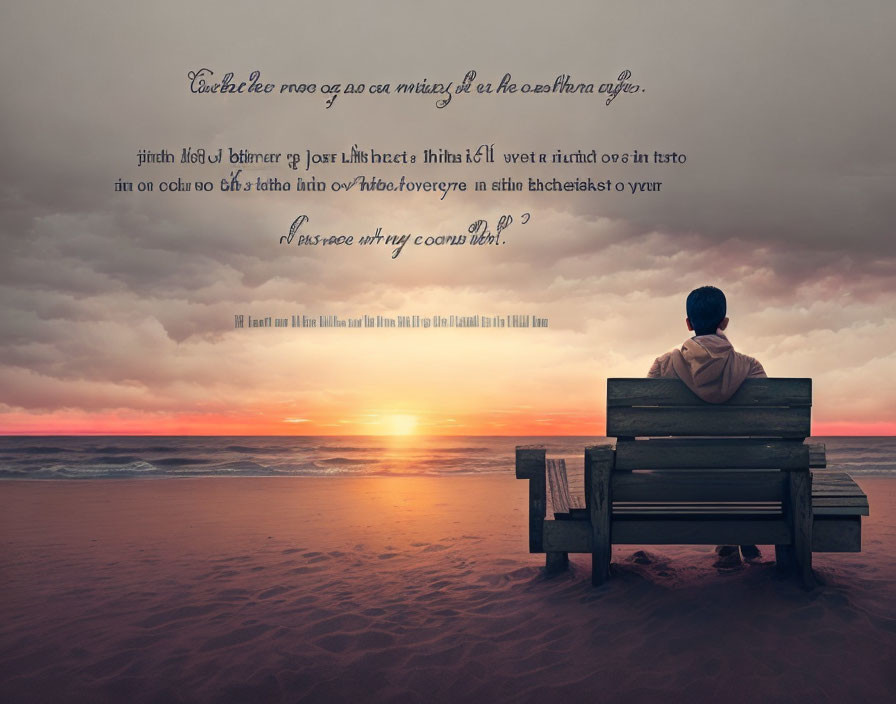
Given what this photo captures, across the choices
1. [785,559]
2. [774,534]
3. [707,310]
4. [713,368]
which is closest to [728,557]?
[785,559]

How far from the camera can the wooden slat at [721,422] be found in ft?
12.8

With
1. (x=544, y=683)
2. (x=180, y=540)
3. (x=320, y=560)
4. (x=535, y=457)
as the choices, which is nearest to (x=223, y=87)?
(x=180, y=540)

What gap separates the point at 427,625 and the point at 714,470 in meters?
2.17

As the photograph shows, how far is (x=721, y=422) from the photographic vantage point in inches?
154

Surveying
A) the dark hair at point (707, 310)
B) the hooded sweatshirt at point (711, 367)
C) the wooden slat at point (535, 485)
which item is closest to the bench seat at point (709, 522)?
the wooden slat at point (535, 485)

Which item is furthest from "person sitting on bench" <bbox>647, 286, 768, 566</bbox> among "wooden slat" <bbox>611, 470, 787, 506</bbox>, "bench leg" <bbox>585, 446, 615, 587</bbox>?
"bench leg" <bbox>585, 446, 615, 587</bbox>

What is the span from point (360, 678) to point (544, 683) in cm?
98

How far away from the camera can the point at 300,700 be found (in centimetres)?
302

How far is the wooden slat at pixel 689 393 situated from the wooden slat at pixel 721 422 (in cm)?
5

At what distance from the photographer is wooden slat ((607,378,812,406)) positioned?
3.89 m

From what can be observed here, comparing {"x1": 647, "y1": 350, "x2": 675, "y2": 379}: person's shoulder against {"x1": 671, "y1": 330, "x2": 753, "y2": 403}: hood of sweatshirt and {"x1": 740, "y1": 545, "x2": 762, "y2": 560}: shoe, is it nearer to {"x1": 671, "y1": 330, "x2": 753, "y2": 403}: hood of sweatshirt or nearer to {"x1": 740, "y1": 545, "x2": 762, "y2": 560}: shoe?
{"x1": 671, "y1": 330, "x2": 753, "y2": 403}: hood of sweatshirt

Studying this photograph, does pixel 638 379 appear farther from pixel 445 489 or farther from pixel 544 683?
pixel 445 489

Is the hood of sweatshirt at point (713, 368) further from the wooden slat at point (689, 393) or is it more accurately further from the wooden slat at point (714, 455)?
the wooden slat at point (714, 455)

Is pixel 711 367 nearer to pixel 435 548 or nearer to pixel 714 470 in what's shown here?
pixel 714 470
